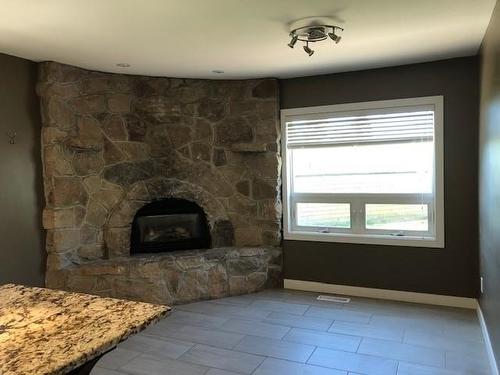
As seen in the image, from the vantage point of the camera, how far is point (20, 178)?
3.43 m

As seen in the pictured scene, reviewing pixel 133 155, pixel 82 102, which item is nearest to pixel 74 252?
pixel 133 155

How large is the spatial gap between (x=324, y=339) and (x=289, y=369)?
1.79 ft

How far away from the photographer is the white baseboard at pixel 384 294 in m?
3.71

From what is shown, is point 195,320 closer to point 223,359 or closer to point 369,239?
point 223,359

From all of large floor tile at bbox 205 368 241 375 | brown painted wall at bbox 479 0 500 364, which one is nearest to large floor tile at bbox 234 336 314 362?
large floor tile at bbox 205 368 241 375

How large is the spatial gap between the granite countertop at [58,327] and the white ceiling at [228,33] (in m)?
1.61

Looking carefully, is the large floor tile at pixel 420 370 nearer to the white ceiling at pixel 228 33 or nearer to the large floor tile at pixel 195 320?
the large floor tile at pixel 195 320

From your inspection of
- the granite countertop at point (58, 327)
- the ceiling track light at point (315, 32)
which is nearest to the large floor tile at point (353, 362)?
the granite countertop at point (58, 327)

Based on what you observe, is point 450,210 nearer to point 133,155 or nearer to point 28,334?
point 133,155

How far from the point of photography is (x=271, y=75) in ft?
13.5

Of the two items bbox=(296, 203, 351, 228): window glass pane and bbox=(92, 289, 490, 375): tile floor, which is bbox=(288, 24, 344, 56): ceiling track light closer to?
bbox=(296, 203, 351, 228): window glass pane

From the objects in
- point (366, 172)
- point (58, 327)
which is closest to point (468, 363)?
point (366, 172)

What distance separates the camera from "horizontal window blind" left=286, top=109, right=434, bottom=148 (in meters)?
3.76

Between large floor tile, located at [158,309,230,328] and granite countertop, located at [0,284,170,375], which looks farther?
large floor tile, located at [158,309,230,328]
